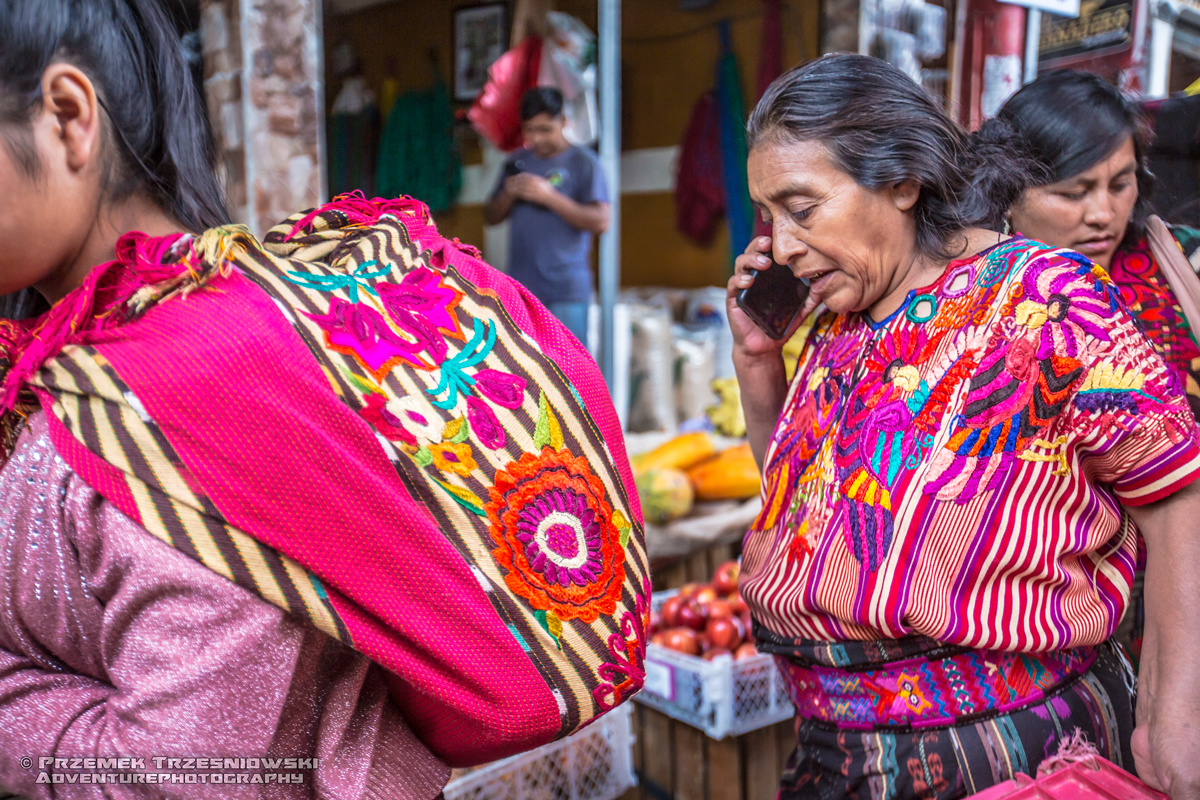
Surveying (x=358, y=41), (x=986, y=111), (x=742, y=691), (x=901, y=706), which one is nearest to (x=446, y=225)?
(x=358, y=41)

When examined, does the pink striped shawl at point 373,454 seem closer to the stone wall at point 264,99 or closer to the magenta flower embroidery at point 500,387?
the magenta flower embroidery at point 500,387

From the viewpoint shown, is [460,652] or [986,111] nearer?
[460,652]

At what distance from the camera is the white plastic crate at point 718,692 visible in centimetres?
209

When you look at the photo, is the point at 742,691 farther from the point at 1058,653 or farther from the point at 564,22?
the point at 564,22

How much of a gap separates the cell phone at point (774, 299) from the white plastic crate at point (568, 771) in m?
1.10

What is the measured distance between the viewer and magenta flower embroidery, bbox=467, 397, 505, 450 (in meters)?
0.80

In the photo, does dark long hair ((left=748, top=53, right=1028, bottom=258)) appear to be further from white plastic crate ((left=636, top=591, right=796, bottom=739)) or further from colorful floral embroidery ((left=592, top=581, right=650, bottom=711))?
white plastic crate ((left=636, top=591, right=796, bottom=739))

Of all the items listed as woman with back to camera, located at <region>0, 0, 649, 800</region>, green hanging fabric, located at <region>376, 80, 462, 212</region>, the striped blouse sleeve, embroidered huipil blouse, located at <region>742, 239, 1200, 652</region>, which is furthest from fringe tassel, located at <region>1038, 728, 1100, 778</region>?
green hanging fabric, located at <region>376, 80, 462, 212</region>

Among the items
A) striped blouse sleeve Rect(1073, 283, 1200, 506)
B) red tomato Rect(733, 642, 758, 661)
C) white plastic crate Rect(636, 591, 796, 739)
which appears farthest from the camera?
red tomato Rect(733, 642, 758, 661)

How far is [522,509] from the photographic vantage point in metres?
0.82

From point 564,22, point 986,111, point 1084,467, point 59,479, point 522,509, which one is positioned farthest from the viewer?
point 564,22

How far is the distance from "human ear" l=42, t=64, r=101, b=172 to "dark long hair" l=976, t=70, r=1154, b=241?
4.52ft

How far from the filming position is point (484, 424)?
0.81 meters

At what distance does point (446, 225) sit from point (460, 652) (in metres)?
4.08
